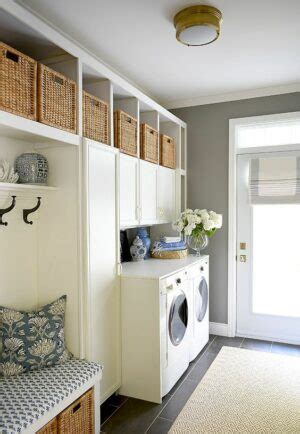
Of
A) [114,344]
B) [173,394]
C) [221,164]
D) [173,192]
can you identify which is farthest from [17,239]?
[221,164]

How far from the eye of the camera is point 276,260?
12.2 feet

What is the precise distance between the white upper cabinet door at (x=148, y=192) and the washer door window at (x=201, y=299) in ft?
2.60

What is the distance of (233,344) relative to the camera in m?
3.67

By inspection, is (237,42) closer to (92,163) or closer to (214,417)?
(92,163)

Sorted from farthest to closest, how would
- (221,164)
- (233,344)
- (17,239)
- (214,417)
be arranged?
(221,164) < (233,344) < (214,417) < (17,239)

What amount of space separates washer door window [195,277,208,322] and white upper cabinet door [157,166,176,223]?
76 centimetres

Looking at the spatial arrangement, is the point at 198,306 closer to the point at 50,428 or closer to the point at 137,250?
the point at 137,250

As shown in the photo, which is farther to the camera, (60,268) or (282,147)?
(282,147)

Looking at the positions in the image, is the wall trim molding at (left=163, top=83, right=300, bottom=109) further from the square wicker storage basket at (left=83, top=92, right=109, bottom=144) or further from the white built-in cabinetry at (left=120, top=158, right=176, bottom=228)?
the square wicker storage basket at (left=83, top=92, right=109, bottom=144)

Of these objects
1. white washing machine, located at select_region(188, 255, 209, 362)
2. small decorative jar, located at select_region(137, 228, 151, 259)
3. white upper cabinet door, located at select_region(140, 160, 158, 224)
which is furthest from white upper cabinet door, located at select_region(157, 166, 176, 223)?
white washing machine, located at select_region(188, 255, 209, 362)

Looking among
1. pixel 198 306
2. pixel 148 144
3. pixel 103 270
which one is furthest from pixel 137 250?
pixel 148 144

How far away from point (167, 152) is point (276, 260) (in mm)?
1662

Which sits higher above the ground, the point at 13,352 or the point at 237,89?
the point at 237,89

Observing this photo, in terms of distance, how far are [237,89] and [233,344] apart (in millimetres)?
2743
